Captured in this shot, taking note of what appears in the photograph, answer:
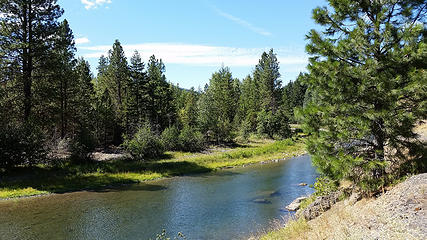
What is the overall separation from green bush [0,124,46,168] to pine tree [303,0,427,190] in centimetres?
2407

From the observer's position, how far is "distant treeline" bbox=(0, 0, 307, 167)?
2494 centimetres

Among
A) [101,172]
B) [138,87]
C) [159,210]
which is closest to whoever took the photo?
[159,210]

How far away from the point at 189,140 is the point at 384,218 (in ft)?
114

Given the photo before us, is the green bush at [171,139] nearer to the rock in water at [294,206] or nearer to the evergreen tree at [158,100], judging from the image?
the evergreen tree at [158,100]

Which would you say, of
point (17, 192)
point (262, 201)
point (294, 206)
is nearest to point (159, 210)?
A: point (262, 201)

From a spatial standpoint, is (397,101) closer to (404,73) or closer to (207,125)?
(404,73)

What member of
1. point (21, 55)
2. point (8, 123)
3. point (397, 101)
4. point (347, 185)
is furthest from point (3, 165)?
point (397, 101)

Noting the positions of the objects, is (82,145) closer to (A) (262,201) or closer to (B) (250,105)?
(A) (262,201)

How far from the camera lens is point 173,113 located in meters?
54.4

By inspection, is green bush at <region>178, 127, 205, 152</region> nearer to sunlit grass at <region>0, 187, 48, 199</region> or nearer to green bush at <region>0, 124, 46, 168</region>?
green bush at <region>0, 124, 46, 168</region>

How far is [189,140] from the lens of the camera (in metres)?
41.4

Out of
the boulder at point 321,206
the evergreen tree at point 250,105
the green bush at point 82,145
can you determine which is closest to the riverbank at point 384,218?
the boulder at point 321,206

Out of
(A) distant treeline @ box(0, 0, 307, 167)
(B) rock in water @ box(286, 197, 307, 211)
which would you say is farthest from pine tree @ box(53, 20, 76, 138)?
(B) rock in water @ box(286, 197, 307, 211)

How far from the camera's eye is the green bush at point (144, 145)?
33062mm
